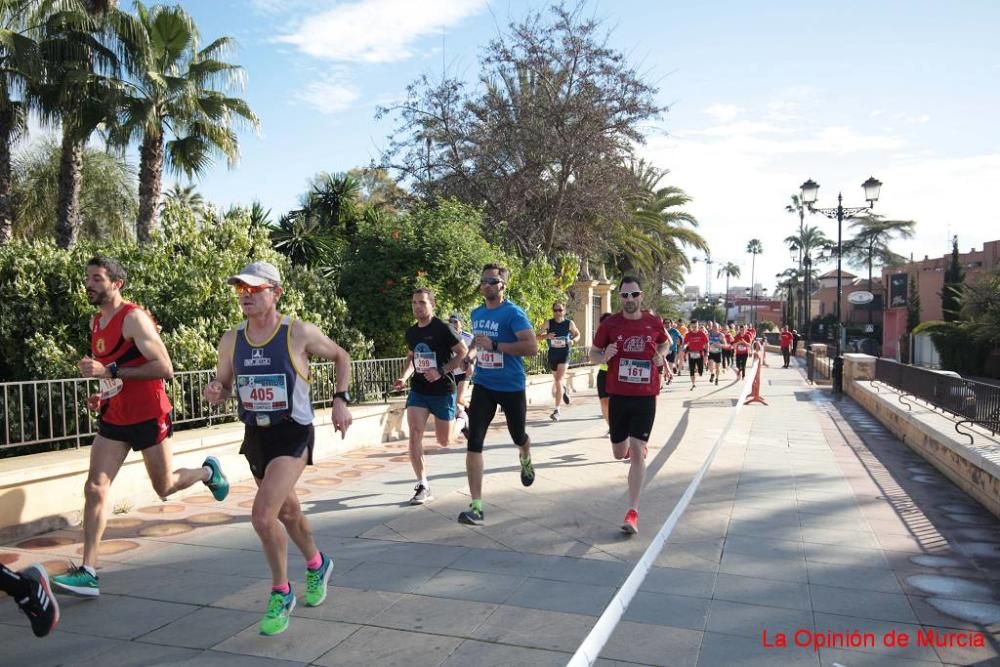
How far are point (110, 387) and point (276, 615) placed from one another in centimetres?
173

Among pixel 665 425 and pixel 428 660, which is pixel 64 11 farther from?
pixel 428 660

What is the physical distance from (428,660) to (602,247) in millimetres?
21029

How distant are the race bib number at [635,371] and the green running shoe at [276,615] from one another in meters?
3.00

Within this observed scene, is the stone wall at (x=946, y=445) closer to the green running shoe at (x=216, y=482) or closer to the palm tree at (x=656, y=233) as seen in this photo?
the green running shoe at (x=216, y=482)

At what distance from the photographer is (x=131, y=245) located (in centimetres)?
1009

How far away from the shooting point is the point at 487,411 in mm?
5941

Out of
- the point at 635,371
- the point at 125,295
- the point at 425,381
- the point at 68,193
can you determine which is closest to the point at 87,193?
the point at 68,193

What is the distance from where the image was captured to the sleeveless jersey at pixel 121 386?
179 inches

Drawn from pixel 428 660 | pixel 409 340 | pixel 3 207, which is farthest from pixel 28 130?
pixel 428 660

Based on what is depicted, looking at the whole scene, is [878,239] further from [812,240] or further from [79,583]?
[79,583]

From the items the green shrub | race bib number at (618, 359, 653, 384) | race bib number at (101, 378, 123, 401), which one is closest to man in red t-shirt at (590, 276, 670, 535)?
race bib number at (618, 359, 653, 384)

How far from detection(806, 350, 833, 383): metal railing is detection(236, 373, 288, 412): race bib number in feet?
76.4

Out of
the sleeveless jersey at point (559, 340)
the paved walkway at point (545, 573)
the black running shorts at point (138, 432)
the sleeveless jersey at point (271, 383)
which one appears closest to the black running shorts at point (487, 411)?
the paved walkway at point (545, 573)

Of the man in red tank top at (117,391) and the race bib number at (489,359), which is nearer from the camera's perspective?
the man in red tank top at (117,391)
